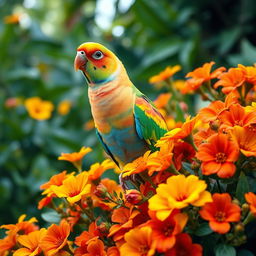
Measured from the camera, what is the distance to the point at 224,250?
78 cm

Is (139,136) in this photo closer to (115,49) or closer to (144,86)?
(144,86)

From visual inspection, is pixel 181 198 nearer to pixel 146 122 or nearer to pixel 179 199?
pixel 179 199

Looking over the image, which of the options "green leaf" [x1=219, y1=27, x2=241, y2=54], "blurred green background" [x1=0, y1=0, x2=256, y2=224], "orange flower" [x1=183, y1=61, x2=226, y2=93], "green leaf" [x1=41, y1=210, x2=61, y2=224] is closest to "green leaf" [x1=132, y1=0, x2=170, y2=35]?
"blurred green background" [x1=0, y1=0, x2=256, y2=224]

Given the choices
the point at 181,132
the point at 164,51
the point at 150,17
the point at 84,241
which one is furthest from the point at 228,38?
the point at 84,241

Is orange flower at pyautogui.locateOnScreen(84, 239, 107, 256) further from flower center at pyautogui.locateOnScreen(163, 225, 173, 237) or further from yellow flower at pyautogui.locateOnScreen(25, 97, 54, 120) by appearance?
yellow flower at pyautogui.locateOnScreen(25, 97, 54, 120)

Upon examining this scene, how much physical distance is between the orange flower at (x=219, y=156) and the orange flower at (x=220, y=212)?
0.15 ft

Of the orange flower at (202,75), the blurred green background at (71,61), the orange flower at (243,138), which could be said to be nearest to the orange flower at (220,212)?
the orange flower at (243,138)

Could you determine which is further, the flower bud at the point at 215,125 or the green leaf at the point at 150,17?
the green leaf at the point at 150,17

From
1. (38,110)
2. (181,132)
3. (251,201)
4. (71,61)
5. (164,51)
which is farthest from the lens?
(71,61)

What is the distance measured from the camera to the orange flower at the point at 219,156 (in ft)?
2.56

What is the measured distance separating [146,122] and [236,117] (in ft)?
0.94

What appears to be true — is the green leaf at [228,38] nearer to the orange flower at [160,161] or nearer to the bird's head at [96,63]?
the bird's head at [96,63]

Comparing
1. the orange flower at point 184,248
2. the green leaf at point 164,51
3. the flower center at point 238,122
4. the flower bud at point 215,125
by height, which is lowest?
the green leaf at point 164,51

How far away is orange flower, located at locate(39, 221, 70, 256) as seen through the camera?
2.93ft
